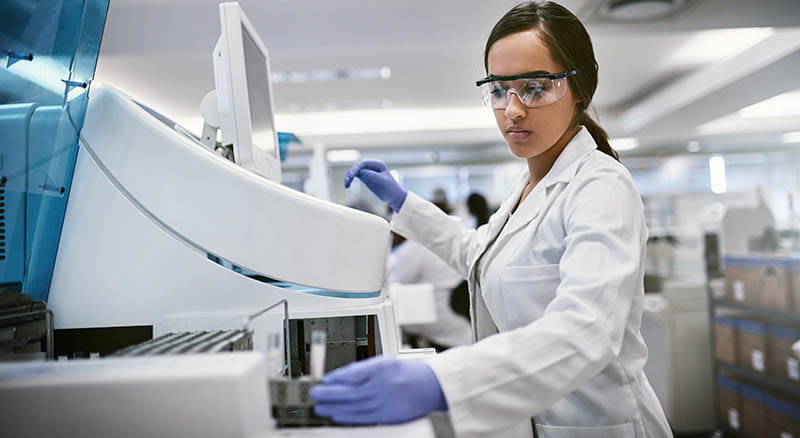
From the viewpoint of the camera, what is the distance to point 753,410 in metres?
2.87

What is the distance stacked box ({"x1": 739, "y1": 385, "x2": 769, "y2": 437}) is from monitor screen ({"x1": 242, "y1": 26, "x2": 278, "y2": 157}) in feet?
9.50

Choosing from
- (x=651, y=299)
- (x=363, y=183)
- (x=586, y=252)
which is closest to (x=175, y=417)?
(x=586, y=252)

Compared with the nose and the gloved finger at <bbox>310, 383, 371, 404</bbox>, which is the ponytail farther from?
the gloved finger at <bbox>310, 383, 371, 404</bbox>

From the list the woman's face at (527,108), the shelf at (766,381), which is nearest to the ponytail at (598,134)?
the woman's face at (527,108)

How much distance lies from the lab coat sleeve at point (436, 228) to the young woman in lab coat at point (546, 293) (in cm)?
2

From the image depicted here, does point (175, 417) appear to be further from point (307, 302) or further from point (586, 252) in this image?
point (586, 252)

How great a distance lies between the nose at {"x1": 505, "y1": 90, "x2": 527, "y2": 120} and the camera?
0.93 meters

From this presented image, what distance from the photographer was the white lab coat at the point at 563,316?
0.62m

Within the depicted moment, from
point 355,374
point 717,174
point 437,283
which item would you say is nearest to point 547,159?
point 355,374

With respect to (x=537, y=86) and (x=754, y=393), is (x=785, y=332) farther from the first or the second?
(x=537, y=86)

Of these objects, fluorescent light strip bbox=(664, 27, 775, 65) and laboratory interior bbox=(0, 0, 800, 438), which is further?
fluorescent light strip bbox=(664, 27, 775, 65)

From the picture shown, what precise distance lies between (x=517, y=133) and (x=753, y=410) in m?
2.80

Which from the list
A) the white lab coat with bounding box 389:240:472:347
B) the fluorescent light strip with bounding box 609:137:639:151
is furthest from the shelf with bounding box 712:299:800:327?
the fluorescent light strip with bounding box 609:137:639:151

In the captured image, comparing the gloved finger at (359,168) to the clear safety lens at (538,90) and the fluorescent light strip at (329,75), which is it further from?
the fluorescent light strip at (329,75)
